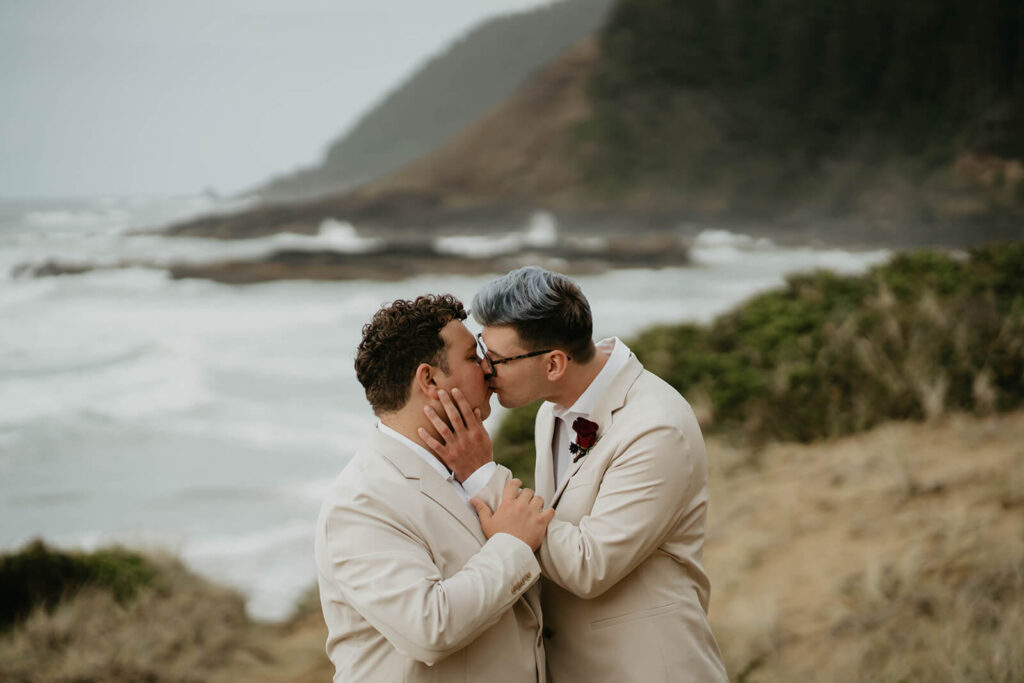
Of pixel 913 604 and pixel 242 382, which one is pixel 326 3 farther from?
pixel 913 604

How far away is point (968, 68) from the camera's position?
15461 mm

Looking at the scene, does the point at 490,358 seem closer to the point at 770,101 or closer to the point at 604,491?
the point at 604,491

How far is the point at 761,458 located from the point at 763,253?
9050 mm

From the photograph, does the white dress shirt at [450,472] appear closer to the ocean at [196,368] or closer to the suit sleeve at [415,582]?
the suit sleeve at [415,582]

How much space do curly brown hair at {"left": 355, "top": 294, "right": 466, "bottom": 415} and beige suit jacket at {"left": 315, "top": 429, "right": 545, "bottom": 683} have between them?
11 cm

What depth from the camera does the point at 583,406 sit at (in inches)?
97.2

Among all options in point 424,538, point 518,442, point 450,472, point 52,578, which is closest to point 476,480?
point 450,472

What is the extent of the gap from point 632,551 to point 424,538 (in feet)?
1.63

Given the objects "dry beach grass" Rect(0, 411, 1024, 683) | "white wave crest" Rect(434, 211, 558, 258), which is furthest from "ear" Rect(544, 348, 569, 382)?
"white wave crest" Rect(434, 211, 558, 258)

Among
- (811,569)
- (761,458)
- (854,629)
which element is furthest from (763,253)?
(854,629)

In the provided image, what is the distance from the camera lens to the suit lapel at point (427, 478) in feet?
6.86

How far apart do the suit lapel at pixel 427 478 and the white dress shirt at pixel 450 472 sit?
20 mm

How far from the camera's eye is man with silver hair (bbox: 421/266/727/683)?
2.13 metres

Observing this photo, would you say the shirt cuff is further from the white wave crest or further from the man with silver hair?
the white wave crest
